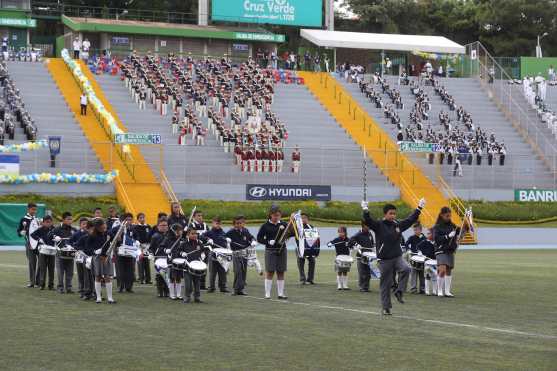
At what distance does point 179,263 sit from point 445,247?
237 inches

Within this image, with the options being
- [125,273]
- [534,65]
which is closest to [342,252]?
[125,273]

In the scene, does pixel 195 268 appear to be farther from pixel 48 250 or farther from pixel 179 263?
pixel 48 250

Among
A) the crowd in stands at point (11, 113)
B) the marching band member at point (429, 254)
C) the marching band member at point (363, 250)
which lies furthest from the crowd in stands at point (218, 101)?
the marching band member at point (429, 254)

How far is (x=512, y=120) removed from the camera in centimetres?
7106

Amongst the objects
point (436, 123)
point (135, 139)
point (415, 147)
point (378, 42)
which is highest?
point (378, 42)

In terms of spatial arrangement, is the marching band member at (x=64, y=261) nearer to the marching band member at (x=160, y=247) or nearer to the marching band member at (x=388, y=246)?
the marching band member at (x=160, y=247)

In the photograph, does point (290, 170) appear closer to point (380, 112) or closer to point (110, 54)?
point (380, 112)

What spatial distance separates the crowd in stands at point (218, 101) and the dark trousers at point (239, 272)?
30.3 meters

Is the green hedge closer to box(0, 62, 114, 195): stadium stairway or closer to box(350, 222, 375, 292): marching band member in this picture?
box(0, 62, 114, 195): stadium stairway

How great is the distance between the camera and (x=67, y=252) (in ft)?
82.3

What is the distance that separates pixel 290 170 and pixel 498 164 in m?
12.9

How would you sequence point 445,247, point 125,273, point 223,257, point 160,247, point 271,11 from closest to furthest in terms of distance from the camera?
1. point 160,247
2. point 445,247
3. point 125,273
4. point 223,257
5. point 271,11

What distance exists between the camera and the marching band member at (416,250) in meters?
26.0

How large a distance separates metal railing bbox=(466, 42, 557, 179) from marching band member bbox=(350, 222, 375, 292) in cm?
3803
